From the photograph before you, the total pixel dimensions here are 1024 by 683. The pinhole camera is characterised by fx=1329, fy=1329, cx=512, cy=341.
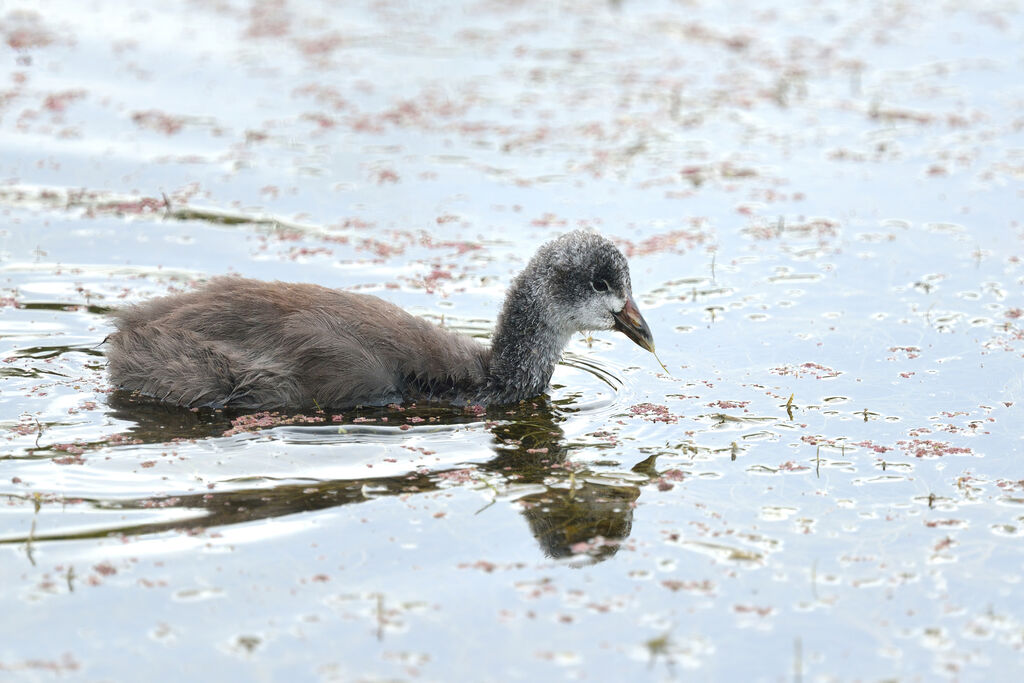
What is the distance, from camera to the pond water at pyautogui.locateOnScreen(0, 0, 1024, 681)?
5.39m

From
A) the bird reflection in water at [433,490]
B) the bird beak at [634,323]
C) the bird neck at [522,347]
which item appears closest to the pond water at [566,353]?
the bird reflection in water at [433,490]

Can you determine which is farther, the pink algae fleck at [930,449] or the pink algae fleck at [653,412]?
the pink algae fleck at [653,412]

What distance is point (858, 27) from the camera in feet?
55.1

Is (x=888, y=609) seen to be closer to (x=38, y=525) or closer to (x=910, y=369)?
(x=910, y=369)

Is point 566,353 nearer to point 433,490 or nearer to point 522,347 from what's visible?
point 522,347

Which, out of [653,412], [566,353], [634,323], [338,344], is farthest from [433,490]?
[566,353]

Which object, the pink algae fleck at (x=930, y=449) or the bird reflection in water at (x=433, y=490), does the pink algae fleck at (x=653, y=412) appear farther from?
the pink algae fleck at (x=930, y=449)

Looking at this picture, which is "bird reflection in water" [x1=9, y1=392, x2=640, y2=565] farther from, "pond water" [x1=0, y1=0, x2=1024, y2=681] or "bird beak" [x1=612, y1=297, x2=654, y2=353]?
"bird beak" [x1=612, y1=297, x2=654, y2=353]

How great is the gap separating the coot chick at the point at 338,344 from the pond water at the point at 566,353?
0.64 ft

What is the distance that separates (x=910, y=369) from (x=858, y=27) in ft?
31.3

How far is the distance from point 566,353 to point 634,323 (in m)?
0.89

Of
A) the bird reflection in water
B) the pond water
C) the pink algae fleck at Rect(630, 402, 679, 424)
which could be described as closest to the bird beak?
the pond water

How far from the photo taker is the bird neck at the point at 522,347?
26.7 feet

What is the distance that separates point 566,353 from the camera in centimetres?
911
